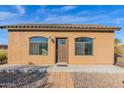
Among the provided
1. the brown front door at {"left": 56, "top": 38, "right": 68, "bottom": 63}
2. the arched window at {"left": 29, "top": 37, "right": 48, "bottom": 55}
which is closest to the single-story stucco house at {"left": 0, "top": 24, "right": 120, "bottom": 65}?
the arched window at {"left": 29, "top": 37, "right": 48, "bottom": 55}

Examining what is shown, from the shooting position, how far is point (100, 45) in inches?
808

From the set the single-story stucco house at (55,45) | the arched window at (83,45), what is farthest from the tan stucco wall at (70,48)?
the arched window at (83,45)

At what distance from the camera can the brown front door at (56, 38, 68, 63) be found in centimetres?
2075

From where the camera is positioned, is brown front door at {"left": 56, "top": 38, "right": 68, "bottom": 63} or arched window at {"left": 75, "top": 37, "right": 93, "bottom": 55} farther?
brown front door at {"left": 56, "top": 38, "right": 68, "bottom": 63}

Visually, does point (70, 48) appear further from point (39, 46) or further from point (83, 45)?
point (39, 46)

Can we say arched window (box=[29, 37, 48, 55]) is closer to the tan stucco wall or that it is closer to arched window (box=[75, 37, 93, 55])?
the tan stucco wall

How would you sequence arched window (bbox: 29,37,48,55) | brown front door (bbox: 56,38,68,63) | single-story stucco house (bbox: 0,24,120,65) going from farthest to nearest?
brown front door (bbox: 56,38,68,63)
arched window (bbox: 29,37,48,55)
single-story stucco house (bbox: 0,24,120,65)

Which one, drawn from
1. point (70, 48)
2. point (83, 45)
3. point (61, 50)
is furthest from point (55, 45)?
point (83, 45)

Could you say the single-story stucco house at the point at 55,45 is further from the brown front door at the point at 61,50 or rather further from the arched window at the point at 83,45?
the brown front door at the point at 61,50

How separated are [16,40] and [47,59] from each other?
3214 mm

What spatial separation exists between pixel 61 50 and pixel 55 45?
28.9 inches

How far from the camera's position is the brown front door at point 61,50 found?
20.8 m
